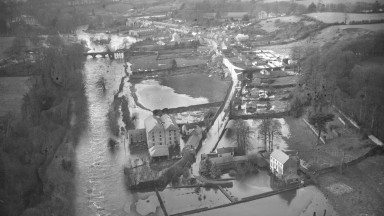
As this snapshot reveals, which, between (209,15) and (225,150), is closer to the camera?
(225,150)

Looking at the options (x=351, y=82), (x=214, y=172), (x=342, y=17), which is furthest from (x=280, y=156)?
(x=342, y=17)

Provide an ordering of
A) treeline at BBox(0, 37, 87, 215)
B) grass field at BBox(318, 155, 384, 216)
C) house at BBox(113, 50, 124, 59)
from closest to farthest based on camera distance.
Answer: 1. grass field at BBox(318, 155, 384, 216)
2. treeline at BBox(0, 37, 87, 215)
3. house at BBox(113, 50, 124, 59)

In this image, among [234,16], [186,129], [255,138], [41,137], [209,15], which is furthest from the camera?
[234,16]

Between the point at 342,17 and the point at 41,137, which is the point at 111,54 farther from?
the point at 342,17

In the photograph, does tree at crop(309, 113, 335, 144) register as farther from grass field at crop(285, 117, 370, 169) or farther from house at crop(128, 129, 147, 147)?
house at crop(128, 129, 147, 147)

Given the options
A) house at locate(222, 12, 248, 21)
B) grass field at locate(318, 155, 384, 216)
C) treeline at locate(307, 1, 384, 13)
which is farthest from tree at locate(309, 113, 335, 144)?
house at locate(222, 12, 248, 21)

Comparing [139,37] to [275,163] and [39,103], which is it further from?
[275,163]

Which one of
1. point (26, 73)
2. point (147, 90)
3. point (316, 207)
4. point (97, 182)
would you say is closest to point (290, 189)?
point (316, 207)
